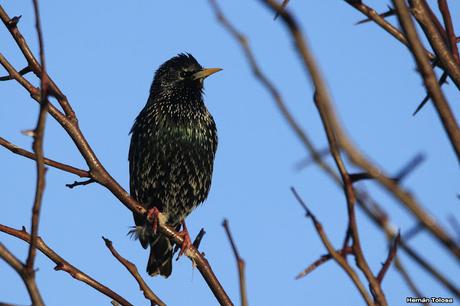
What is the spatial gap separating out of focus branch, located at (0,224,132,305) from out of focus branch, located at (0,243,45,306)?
879 millimetres

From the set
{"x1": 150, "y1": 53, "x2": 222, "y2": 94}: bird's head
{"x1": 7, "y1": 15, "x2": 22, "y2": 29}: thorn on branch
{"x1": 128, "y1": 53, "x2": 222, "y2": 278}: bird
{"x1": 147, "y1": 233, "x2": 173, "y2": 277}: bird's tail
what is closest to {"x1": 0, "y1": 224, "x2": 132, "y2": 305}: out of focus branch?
{"x1": 7, "y1": 15, "x2": 22, "y2": 29}: thorn on branch

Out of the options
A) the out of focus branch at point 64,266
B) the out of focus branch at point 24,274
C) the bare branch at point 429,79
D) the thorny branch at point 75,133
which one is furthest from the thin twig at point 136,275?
the bare branch at point 429,79

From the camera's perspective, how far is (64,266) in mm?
3189

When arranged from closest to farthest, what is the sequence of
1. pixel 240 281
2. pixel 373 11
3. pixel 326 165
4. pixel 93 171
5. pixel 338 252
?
pixel 326 165, pixel 338 252, pixel 240 281, pixel 373 11, pixel 93 171

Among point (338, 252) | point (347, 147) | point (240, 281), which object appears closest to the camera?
point (347, 147)

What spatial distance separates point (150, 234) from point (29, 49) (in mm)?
3196

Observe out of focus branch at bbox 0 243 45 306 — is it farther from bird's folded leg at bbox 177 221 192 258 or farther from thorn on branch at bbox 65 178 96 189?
bird's folded leg at bbox 177 221 192 258

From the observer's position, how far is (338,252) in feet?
5.73

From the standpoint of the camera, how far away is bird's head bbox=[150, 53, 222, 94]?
24.7 feet

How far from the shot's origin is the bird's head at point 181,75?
24.7 feet

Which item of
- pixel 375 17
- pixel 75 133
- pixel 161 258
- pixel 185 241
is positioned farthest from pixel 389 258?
pixel 161 258

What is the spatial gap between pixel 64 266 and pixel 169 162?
11.4 ft

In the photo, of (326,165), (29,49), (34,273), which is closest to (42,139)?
(34,273)

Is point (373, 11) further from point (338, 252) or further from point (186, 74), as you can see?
point (186, 74)
